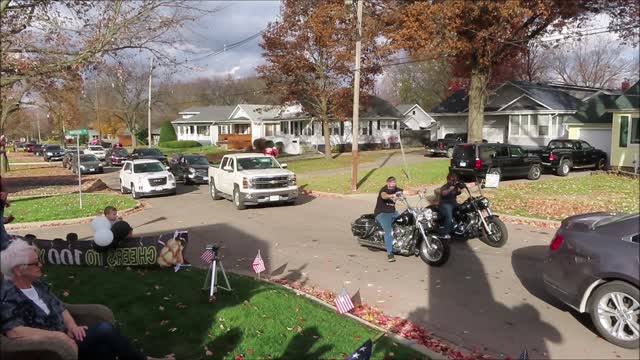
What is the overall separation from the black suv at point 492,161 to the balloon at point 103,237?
52.0 ft

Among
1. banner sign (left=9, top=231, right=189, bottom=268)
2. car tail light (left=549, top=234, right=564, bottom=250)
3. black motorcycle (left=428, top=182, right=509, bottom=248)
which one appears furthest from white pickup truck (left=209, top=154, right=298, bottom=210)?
car tail light (left=549, top=234, right=564, bottom=250)

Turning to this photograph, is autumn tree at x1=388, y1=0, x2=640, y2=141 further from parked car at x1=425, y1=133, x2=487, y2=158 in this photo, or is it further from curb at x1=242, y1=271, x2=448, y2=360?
curb at x1=242, y1=271, x2=448, y2=360

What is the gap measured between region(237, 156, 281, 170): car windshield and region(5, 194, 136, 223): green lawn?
4107 millimetres

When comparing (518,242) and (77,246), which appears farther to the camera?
(518,242)

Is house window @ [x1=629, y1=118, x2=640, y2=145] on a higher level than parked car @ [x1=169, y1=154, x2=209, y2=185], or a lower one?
higher

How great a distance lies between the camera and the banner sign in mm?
8305

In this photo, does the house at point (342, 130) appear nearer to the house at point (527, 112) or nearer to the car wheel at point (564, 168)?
the house at point (527, 112)

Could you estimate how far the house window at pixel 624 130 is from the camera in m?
24.0

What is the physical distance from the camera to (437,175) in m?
23.9

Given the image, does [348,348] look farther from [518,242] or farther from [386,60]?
[386,60]

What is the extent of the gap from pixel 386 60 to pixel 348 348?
1232 inches

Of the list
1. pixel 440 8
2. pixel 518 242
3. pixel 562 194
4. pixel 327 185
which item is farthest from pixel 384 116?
pixel 518 242

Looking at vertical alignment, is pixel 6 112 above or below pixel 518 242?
above

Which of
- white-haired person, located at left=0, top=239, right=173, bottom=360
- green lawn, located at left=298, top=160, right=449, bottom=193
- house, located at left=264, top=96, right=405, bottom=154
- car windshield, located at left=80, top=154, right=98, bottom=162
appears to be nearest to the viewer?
white-haired person, located at left=0, top=239, right=173, bottom=360
